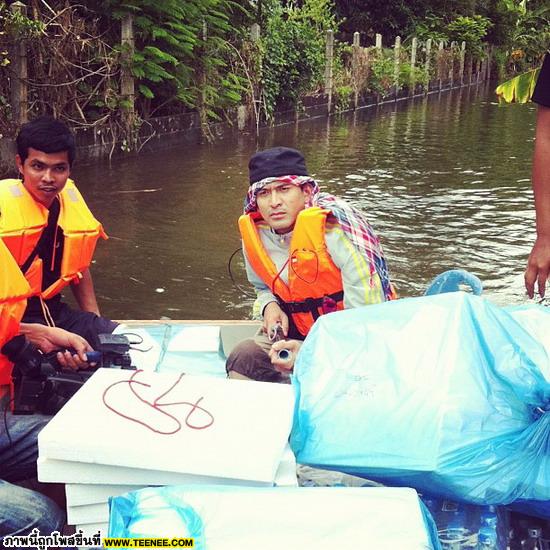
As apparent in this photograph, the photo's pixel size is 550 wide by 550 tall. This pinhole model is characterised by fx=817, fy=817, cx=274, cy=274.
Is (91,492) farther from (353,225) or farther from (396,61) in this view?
(396,61)

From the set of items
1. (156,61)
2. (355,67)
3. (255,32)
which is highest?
(255,32)

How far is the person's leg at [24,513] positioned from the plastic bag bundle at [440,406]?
698mm

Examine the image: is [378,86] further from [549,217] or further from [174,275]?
[549,217]

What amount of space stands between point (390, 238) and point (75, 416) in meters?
6.23

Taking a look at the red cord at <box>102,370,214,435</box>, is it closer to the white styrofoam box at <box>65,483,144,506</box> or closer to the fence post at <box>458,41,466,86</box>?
the white styrofoam box at <box>65,483,144,506</box>

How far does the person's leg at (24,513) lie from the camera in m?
2.10

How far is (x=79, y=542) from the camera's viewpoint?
196 cm

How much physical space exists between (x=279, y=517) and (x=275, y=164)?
5.95ft

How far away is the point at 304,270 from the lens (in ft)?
10.6

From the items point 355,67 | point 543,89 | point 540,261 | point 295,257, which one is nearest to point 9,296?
point 295,257

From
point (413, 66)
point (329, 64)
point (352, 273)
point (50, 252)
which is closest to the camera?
point (352, 273)

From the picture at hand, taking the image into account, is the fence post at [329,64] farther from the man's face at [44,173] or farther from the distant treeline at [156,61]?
the man's face at [44,173]

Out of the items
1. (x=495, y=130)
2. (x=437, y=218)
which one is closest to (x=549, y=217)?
(x=437, y=218)

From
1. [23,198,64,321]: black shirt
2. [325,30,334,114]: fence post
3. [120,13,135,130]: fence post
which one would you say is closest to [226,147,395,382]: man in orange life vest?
[23,198,64,321]: black shirt
